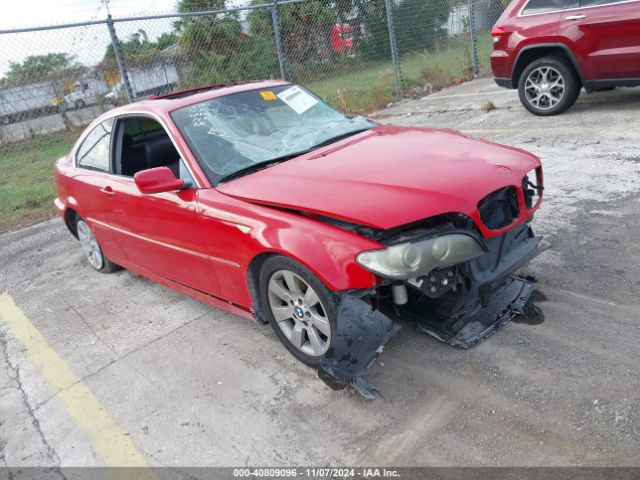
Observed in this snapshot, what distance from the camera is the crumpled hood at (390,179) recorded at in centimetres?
278

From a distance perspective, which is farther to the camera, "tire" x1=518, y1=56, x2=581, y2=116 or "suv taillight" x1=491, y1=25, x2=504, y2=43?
"suv taillight" x1=491, y1=25, x2=504, y2=43

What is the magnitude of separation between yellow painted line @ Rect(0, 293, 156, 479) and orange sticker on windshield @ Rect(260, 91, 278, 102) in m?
2.43

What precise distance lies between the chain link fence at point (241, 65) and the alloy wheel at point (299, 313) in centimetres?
679

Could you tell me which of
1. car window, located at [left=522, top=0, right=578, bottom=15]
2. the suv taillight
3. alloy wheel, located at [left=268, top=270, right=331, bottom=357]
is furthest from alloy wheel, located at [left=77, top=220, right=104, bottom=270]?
car window, located at [left=522, top=0, right=578, bottom=15]

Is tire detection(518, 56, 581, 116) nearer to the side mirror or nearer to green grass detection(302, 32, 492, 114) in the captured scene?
green grass detection(302, 32, 492, 114)

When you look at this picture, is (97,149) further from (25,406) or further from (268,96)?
(25,406)

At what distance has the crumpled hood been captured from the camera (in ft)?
9.11

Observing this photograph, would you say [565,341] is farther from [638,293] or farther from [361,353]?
[361,353]

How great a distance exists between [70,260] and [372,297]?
422 centimetres

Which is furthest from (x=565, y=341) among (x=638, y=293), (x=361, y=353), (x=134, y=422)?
(x=134, y=422)

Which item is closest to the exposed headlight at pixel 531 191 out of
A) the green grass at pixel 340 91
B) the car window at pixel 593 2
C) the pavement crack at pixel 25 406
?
the pavement crack at pixel 25 406

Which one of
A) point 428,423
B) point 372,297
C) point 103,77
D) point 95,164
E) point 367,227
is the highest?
point 103,77

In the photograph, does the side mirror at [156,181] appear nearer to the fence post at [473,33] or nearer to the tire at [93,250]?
the tire at [93,250]

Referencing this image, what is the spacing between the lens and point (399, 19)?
12.6 meters
